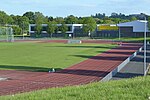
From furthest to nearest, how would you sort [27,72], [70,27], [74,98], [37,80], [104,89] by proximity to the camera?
[70,27]
[27,72]
[37,80]
[104,89]
[74,98]

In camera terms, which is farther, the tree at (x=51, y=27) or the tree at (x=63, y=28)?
the tree at (x=63, y=28)

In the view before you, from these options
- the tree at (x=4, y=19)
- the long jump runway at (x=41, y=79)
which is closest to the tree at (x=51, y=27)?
the tree at (x=4, y=19)

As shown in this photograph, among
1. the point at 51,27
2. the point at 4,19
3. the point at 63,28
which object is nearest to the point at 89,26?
the point at 63,28

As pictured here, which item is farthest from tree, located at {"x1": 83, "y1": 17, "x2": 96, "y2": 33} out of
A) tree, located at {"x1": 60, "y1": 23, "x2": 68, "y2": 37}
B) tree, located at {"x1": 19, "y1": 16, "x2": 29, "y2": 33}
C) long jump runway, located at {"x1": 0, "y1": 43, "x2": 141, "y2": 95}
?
long jump runway, located at {"x1": 0, "y1": 43, "x2": 141, "y2": 95}

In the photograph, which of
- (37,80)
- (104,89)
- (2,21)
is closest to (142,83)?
(104,89)

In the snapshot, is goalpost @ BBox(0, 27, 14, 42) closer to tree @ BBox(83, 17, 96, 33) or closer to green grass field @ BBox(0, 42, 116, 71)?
tree @ BBox(83, 17, 96, 33)

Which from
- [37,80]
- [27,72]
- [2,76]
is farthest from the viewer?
[27,72]

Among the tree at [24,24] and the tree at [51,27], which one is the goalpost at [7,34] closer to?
the tree at [51,27]

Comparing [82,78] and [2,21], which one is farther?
[2,21]

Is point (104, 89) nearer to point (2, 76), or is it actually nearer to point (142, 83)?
point (142, 83)

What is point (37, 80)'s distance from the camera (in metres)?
26.4

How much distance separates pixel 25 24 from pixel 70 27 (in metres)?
41.8

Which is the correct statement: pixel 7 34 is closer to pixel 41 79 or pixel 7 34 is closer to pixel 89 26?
pixel 89 26

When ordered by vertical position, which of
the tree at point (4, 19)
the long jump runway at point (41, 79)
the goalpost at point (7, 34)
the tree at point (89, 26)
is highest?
the tree at point (4, 19)
